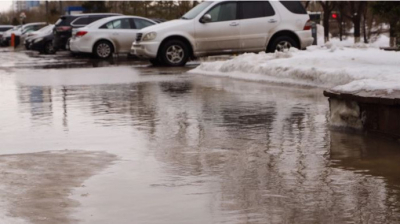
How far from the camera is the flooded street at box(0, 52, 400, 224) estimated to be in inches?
197

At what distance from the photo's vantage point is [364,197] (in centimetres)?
530

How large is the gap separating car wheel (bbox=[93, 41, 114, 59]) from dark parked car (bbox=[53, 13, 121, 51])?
4.94 metres

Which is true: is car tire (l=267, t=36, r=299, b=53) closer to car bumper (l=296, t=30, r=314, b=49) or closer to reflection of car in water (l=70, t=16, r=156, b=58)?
car bumper (l=296, t=30, r=314, b=49)

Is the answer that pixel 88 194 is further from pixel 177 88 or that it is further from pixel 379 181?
pixel 177 88

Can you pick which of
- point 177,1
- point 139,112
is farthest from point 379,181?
point 177,1

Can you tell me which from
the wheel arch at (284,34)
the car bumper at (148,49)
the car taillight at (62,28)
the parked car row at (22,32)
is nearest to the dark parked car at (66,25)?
the car taillight at (62,28)

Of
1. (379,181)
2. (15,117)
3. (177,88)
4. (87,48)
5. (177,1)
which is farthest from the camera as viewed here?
(177,1)

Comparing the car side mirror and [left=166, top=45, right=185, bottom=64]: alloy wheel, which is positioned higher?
the car side mirror

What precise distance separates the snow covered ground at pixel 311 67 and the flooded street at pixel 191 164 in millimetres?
1107

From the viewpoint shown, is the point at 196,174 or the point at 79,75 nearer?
the point at 196,174

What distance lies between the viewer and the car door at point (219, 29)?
21297mm

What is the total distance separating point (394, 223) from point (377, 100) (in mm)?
3192

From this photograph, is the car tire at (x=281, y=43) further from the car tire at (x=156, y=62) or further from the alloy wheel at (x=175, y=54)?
the car tire at (x=156, y=62)

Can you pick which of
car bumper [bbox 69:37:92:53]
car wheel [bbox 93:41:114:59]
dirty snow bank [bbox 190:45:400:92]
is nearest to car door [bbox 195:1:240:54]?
dirty snow bank [bbox 190:45:400:92]
